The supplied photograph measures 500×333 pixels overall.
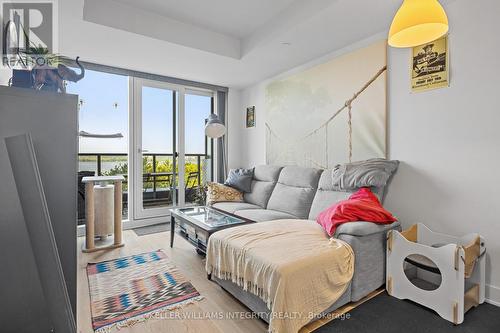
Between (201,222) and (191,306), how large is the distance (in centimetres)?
80

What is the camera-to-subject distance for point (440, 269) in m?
1.80

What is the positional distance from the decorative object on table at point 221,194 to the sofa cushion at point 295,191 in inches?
21.1

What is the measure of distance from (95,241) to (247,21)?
322cm

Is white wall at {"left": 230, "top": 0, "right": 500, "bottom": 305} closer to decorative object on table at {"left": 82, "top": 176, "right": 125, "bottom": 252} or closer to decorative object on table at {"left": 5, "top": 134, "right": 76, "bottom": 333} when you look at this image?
decorative object on table at {"left": 5, "top": 134, "right": 76, "bottom": 333}

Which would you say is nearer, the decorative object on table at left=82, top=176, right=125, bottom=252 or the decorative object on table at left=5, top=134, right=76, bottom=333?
the decorative object on table at left=5, top=134, right=76, bottom=333

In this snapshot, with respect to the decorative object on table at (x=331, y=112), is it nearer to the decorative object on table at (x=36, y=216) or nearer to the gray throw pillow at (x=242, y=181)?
the gray throw pillow at (x=242, y=181)

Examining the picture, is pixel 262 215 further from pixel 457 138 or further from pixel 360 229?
pixel 457 138

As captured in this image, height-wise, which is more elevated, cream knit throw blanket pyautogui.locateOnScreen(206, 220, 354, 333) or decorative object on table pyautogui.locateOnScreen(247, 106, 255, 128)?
decorative object on table pyautogui.locateOnScreen(247, 106, 255, 128)

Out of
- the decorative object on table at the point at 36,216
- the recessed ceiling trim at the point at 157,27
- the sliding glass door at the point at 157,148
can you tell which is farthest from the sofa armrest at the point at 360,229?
the sliding glass door at the point at 157,148

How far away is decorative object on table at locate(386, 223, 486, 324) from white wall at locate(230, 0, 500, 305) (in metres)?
0.13

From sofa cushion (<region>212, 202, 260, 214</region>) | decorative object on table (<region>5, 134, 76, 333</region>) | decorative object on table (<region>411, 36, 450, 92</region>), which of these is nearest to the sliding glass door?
sofa cushion (<region>212, 202, 260, 214</region>)

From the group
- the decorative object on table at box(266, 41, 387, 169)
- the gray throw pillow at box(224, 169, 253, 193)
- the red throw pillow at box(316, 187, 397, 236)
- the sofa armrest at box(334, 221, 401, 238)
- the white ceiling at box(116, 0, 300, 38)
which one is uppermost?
the white ceiling at box(116, 0, 300, 38)

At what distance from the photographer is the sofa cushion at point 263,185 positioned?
11.6ft

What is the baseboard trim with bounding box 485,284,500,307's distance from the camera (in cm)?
194
